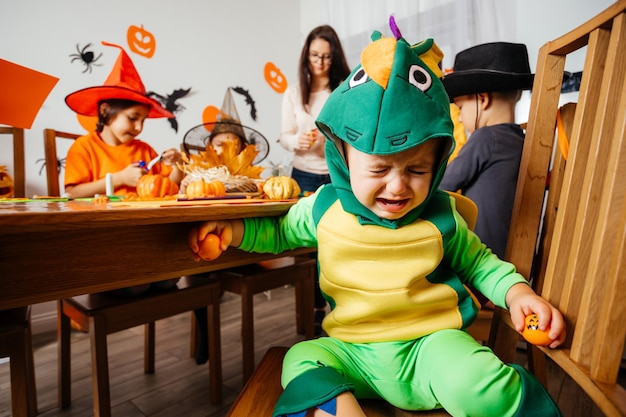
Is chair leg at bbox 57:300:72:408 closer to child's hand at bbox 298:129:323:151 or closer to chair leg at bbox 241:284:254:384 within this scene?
chair leg at bbox 241:284:254:384

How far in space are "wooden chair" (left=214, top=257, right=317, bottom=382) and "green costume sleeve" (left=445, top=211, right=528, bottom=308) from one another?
2.75 feet

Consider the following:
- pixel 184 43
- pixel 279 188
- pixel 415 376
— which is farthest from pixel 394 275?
pixel 184 43

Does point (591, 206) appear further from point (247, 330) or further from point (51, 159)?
point (51, 159)

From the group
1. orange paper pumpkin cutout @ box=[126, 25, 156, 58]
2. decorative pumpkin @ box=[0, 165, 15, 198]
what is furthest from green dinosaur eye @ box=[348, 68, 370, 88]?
orange paper pumpkin cutout @ box=[126, 25, 156, 58]

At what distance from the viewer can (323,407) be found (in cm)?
52

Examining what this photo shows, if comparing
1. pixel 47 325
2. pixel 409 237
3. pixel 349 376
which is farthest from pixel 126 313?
pixel 47 325

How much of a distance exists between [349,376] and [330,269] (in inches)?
7.6

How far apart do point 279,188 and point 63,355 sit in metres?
0.98

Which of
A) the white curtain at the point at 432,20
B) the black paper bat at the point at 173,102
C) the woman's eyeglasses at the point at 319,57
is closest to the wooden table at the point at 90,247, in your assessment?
the woman's eyeglasses at the point at 319,57

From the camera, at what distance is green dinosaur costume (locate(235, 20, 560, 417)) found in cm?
56

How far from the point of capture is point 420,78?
0.60 m

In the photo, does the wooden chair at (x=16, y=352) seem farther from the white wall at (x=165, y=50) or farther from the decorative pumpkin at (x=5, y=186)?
the white wall at (x=165, y=50)

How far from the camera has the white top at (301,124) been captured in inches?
77.5

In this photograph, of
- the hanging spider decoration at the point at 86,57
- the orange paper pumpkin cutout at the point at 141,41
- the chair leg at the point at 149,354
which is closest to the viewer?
the chair leg at the point at 149,354
